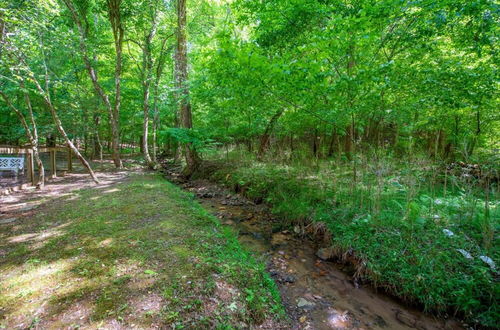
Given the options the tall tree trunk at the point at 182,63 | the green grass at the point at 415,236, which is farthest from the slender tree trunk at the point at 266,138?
the green grass at the point at 415,236

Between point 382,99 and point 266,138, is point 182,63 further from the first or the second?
point 382,99

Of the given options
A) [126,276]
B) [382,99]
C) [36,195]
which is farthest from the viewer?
[36,195]

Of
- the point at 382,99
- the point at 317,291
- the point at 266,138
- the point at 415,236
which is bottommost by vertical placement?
the point at 317,291

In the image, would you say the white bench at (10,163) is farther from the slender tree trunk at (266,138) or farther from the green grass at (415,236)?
the green grass at (415,236)

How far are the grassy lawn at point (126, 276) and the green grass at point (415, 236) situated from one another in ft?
5.37

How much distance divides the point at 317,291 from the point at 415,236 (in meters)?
1.63

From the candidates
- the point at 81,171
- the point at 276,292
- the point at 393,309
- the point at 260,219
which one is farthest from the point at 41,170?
the point at 393,309

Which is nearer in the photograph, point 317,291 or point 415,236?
point 317,291

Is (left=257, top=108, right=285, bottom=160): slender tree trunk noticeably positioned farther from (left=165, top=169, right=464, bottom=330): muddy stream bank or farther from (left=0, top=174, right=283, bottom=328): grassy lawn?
(left=0, top=174, right=283, bottom=328): grassy lawn

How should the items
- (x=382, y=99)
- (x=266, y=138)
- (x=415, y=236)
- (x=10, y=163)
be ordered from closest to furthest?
(x=415, y=236) < (x=382, y=99) < (x=10, y=163) < (x=266, y=138)

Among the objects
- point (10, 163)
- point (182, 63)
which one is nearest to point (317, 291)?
point (182, 63)

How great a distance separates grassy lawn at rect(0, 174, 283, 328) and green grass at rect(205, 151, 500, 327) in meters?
1.64

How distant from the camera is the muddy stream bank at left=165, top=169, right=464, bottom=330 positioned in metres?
2.46

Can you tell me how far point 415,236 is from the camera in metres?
3.13
